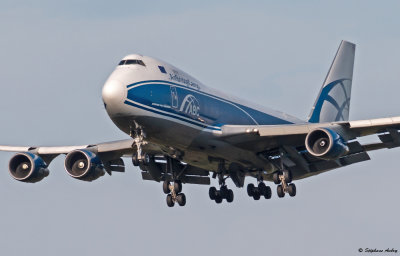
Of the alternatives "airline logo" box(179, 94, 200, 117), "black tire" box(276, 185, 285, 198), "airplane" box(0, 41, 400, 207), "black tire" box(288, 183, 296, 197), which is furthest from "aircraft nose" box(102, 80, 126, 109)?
"black tire" box(288, 183, 296, 197)

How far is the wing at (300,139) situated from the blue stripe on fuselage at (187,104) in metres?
1.12

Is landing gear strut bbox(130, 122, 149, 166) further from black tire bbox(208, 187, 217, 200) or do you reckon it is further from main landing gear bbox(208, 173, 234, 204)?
black tire bbox(208, 187, 217, 200)

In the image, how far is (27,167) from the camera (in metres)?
55.8

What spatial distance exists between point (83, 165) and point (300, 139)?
12126 millimetres

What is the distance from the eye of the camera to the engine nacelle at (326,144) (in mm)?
49188

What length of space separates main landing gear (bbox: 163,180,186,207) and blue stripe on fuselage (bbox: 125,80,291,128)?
525cm

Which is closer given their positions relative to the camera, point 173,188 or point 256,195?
point 173,188

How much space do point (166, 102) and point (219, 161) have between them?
695cm

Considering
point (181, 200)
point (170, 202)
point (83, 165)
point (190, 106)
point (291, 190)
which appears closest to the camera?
point (190, 106)

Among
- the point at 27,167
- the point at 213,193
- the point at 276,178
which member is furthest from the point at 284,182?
the point at 27,167

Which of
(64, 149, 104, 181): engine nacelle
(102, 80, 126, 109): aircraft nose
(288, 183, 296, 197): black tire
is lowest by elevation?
(288, 183, 296, 197): black tire

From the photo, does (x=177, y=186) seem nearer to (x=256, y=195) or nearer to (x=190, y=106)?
(x=256, y=195)

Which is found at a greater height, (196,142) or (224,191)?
(196,142)

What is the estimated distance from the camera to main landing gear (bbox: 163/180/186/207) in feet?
178
